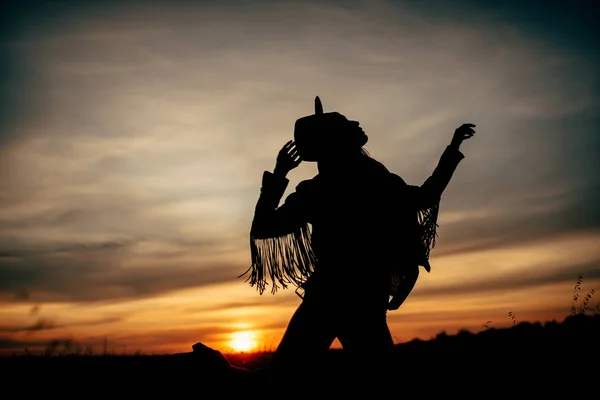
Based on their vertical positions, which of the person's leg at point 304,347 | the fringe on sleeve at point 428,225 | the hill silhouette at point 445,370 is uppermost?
the fringe on sleeve at point 428,225

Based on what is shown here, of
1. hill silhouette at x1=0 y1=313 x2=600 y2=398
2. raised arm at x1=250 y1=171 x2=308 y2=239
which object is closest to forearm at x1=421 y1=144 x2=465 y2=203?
raised arm at x1=250 y1=171 x2=308 y2=239

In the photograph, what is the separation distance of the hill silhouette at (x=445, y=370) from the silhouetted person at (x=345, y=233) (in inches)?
8.6

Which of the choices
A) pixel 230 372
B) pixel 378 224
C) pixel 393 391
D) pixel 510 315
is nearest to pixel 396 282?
pixel 378 224

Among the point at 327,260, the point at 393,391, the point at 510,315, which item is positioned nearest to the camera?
the point at 393,391

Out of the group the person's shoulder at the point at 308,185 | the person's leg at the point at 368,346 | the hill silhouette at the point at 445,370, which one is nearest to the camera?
the person's leg at the point at 368,346

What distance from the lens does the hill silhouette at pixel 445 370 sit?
4691 millimetres

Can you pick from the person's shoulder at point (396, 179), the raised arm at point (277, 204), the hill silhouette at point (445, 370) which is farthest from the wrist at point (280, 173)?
the hill silhouette at point (445, 370)

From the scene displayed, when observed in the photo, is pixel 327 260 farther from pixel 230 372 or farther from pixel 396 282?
pixel 230 372

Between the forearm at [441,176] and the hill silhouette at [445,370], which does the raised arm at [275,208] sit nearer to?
the forearm at [441,176]

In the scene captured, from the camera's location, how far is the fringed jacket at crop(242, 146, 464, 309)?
4.20 metres

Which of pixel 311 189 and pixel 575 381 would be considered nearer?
pixel 311 189

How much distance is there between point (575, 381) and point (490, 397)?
0.83m

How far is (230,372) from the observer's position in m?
4.59

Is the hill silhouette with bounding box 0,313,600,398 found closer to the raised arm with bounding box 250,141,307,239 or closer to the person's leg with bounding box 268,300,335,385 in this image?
the person's leg with bounding box 268,300,335,385
